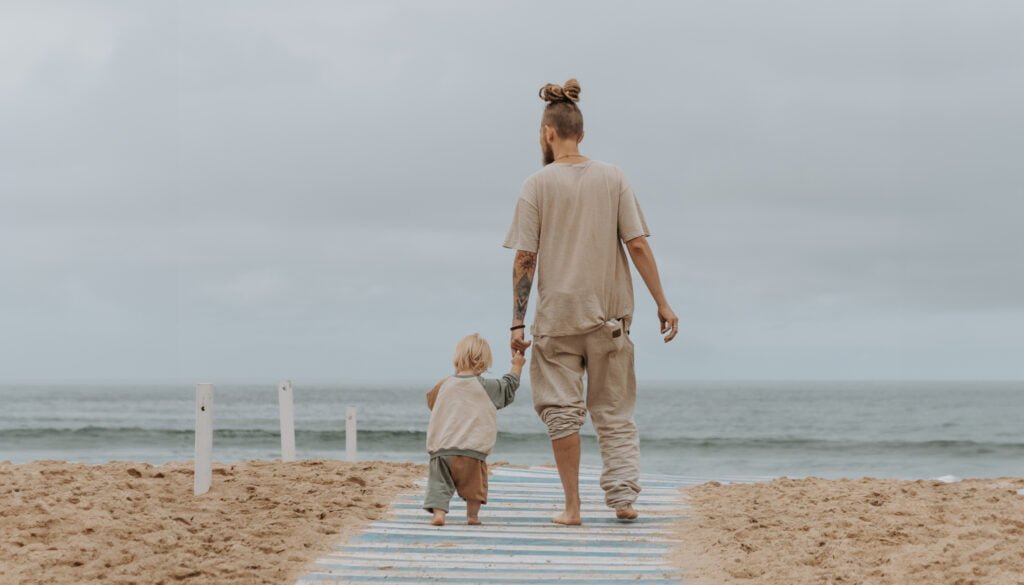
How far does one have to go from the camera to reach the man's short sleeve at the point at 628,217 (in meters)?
6.04

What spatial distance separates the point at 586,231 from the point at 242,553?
244 cm

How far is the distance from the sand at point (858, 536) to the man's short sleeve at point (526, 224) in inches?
71.6

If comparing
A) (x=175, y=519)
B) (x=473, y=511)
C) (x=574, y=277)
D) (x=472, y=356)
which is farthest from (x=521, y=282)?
(x=175, y=519)

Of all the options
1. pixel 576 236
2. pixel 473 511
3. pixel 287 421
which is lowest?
pixel 473 511

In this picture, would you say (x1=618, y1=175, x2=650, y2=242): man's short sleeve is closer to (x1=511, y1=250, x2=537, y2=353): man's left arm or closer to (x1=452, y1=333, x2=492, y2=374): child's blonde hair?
(x1=511, y1=250, x2=537, y2=353): man's left arm

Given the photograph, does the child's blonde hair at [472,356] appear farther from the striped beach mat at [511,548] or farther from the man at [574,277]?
the striped beach mat at [511,548]

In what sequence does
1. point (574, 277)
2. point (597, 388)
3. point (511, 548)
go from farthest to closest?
point (597, 388) → point (574, 277) → point (511, 548)

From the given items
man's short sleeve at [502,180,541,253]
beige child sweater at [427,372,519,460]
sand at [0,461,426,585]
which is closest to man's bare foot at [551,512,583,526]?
beige child sweater at [427,372,519,460]

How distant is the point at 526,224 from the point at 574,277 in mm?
394

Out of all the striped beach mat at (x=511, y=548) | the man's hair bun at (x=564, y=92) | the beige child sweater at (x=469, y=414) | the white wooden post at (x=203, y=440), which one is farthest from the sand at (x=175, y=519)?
the man's hair bun at (x=564, y=92)

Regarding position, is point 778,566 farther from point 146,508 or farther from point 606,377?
point 146,508

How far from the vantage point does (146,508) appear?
6684 mm

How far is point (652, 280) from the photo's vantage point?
605cm

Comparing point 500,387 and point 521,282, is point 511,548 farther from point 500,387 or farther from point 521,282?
point 521,282
